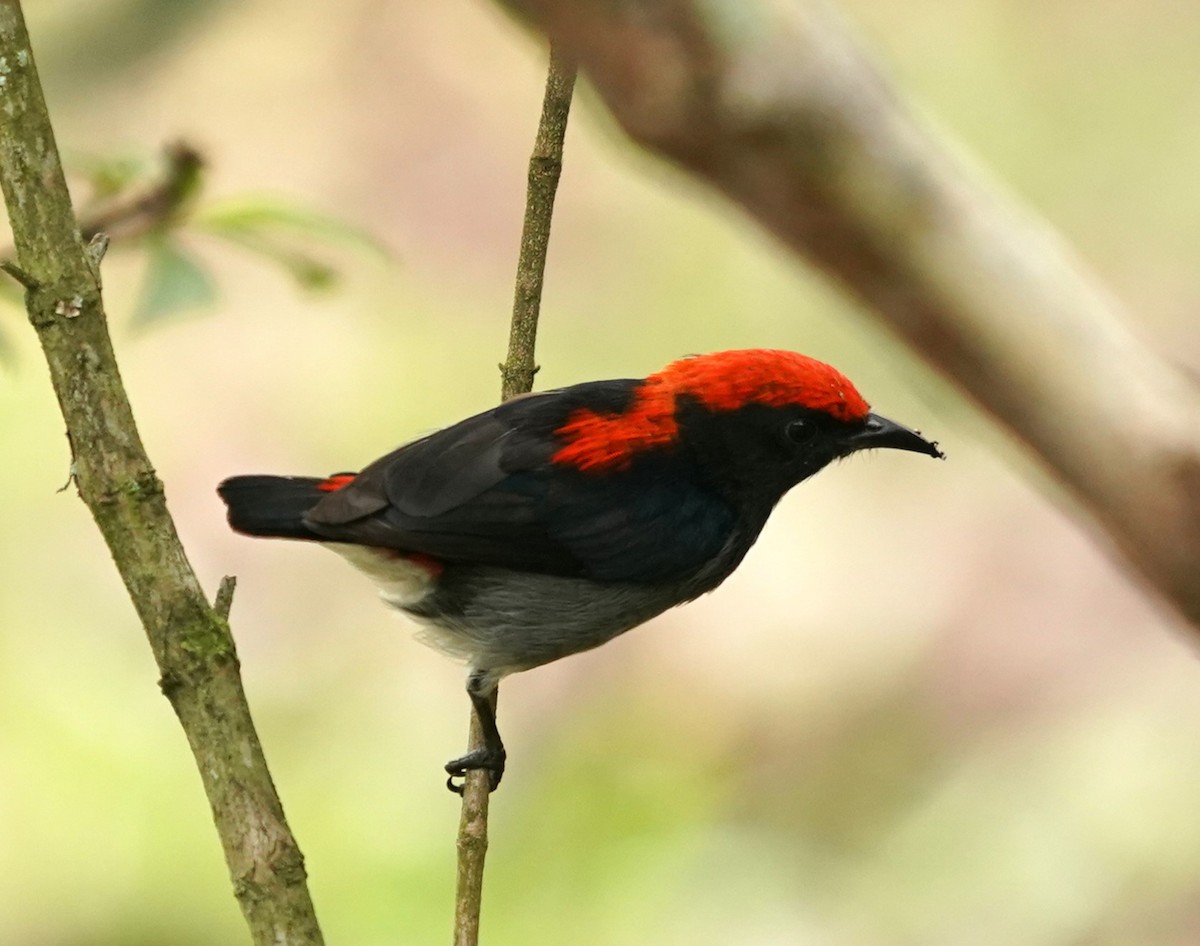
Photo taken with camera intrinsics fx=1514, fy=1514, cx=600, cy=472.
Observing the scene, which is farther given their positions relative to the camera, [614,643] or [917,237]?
[614,643]

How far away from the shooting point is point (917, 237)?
93cm

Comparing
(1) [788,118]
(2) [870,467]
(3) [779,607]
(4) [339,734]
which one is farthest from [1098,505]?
(2) [870,467]

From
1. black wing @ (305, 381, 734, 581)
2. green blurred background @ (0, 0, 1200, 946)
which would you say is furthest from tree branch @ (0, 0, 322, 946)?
green blurred background @ (0, 0, 1200, 946)

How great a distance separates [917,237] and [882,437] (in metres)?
2.11

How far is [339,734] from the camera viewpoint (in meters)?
5.28

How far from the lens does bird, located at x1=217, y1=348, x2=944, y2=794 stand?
300 cm

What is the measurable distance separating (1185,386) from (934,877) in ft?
14.0

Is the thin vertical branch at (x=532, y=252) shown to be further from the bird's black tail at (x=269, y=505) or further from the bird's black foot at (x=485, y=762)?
the bird's black tail at (x=269, y=505)

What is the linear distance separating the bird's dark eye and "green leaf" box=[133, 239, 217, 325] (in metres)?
1.17

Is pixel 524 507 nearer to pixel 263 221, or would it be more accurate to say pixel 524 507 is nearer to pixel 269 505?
pixel 269 505

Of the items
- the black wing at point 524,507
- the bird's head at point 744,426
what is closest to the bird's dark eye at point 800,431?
the bird's head at point 744,426

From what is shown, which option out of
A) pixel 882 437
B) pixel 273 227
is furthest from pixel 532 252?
pixel 882 437

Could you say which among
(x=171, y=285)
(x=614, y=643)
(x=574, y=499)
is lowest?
(x=574, y=499)

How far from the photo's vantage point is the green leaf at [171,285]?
2.43 m
